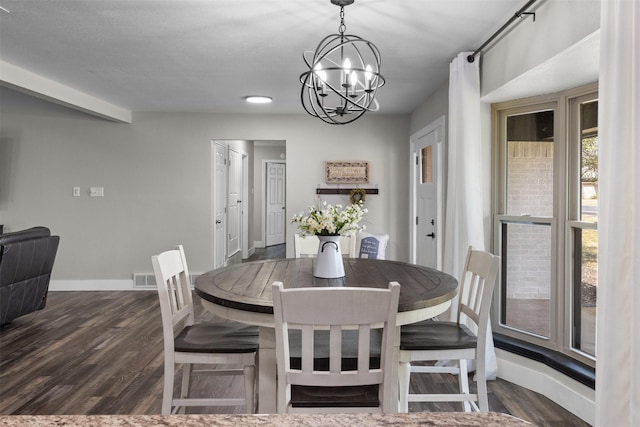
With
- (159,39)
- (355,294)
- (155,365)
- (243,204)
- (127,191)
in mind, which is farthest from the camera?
(243,204)

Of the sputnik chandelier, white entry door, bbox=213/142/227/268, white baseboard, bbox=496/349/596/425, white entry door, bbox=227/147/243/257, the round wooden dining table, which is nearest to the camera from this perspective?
the round wooden dining table

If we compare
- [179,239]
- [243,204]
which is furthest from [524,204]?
[243,204]

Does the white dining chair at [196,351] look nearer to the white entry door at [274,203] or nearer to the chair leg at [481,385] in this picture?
the chair leg at [481,385]

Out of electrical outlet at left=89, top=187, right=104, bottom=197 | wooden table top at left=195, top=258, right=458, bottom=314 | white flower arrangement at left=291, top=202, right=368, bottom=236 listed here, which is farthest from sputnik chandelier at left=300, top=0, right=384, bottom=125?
electrical outlet at left=89, top=187, right=104, bottom=197

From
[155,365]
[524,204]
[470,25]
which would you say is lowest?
[155,365]

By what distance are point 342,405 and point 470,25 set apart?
2.37m

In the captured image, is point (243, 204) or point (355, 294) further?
point (243, 204)

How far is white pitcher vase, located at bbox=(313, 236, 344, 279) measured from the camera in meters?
2.29

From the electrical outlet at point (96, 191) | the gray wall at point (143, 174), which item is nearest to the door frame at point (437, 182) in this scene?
the gray wall at point (143, 174)

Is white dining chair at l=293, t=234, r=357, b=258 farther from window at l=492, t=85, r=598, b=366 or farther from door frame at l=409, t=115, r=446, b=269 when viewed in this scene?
door frame at l=409, t=115, r=446, b=269

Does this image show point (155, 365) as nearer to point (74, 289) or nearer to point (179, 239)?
point (179, 239)

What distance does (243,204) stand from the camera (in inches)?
336

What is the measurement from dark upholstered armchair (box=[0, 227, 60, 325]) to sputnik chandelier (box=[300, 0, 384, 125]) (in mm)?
2763

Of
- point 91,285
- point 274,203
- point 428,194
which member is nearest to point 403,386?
point 428,194
